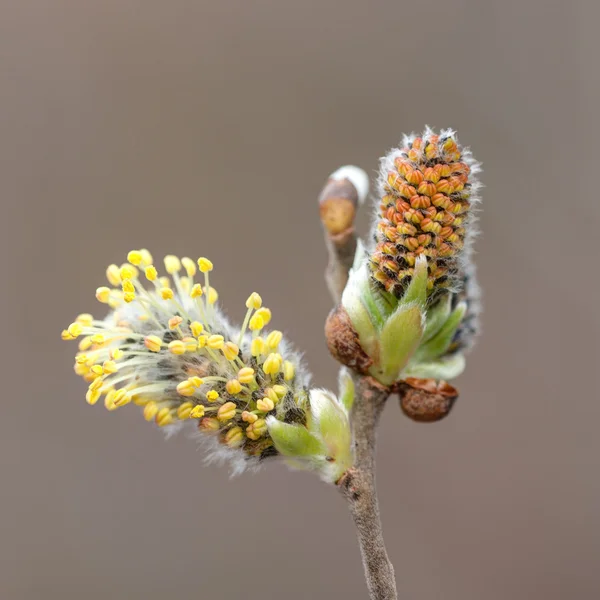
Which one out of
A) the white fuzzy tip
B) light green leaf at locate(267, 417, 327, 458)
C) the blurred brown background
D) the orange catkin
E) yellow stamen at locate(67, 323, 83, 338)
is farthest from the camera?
the blurred brown background

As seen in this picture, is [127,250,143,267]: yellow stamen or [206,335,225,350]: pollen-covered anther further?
[127,250,143,267]: yellow stamen

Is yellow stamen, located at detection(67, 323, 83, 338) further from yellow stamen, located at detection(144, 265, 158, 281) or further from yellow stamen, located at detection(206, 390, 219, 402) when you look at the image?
yellow stamen, located at detection(206, 390, 219, 402)

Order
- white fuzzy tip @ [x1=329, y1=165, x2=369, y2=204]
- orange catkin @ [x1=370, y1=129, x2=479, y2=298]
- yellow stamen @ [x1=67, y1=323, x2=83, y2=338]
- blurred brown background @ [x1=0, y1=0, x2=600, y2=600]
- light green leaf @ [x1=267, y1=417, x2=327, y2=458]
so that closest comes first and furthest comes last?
orange catkin @ [x1=370, y1=129, x2=479, y2=298]
light green leaf @ [x1=267, y1=417, x2=327, y2=458]
yellow stamen @ [x1=67, y1=323, x2=83, y2=338]
white fuzzy tip @ [x1=329, y1=165, x2=369, y2=204]
blurred brown background @ [x1=0, y1=0, x2=600, y2=600]

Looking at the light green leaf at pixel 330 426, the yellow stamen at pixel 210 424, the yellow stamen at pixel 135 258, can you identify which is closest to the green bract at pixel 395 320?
the light green leaf at pixel 330 426

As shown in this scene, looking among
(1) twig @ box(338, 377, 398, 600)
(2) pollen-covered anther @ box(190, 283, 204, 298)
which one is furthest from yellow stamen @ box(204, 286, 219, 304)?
(1) twig @ box(338, 377, 398, 600)

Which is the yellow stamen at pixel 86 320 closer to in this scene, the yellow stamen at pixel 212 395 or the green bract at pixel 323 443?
Answer: the yellow stamen at pixel 212 395

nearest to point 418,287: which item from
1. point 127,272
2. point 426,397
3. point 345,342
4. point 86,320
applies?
point 345,342

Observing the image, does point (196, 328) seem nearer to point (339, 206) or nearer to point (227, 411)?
point (227, 411)
